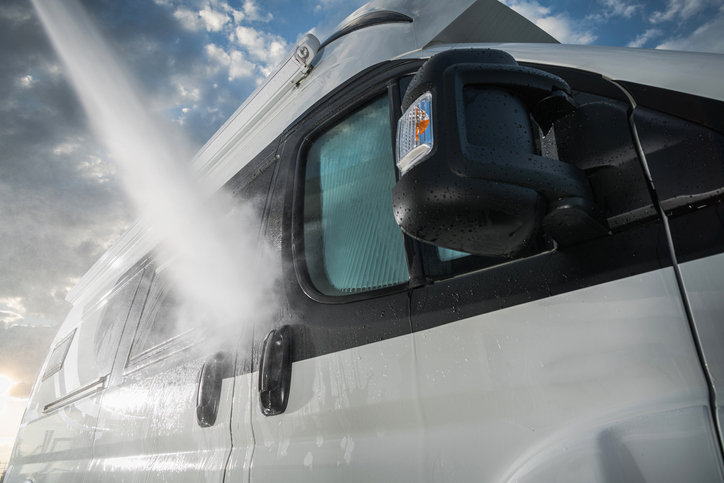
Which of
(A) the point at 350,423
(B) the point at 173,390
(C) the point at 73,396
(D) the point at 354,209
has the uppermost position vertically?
(D) the point at 354,209

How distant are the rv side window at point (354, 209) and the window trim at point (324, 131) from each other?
2cm

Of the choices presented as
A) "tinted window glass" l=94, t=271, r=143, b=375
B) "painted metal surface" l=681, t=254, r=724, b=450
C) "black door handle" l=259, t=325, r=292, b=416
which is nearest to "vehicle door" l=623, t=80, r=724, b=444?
"painted metal surface" l=681, t=254, r=724, b=450

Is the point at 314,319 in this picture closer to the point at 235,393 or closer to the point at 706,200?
the point at 235,393

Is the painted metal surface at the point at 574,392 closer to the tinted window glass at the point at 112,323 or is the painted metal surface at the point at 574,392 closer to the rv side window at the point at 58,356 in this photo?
the tinted window glass at the point at 112,323

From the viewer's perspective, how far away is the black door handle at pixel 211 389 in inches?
59.5

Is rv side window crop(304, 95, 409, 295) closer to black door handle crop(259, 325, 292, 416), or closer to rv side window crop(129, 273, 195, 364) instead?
black door handle crop(259, 325, 292, 416)

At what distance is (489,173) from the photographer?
712 mm

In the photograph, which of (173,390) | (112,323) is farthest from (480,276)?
(112,323)

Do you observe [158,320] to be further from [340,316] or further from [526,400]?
[526,400]

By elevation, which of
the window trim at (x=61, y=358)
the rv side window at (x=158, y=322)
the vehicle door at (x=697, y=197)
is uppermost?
the window trim at (x=61, y=358)

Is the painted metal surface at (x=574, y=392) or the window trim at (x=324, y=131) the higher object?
the window trim at (x=324, y=131)

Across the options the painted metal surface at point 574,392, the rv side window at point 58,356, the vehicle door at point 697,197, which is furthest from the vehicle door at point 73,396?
the vehicle door at point 697,197

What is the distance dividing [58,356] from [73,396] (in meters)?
1.33

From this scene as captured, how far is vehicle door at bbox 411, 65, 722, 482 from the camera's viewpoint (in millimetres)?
703
